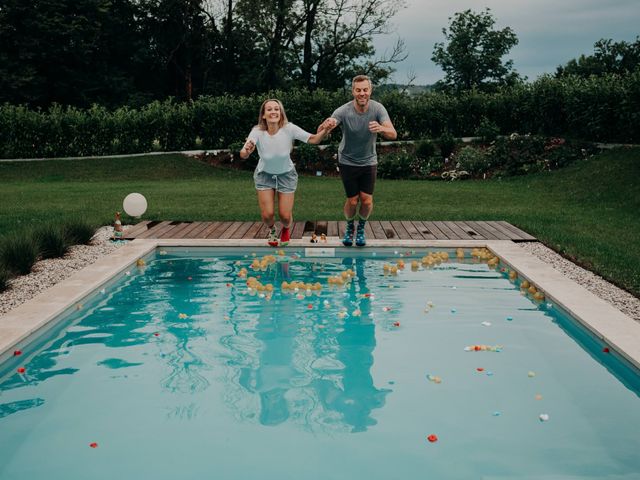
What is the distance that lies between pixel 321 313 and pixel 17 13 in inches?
1385

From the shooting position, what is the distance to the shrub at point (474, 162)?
73.2ft

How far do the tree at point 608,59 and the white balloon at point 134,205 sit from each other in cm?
5489

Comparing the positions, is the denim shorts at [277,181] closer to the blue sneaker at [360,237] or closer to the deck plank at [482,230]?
the blue sneaker at [360,237]

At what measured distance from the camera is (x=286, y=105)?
89.2ft

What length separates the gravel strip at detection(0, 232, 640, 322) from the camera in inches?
285

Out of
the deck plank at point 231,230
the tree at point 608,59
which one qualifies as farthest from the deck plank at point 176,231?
the tree at point 608,59

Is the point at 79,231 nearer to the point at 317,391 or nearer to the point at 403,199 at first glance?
the point at 317,391

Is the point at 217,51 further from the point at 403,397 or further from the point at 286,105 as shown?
the point at 403,397

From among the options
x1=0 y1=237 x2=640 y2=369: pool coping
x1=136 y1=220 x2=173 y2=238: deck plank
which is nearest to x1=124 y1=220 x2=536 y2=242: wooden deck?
x1=136 y1=220 x2=173 y2=238: deck plank

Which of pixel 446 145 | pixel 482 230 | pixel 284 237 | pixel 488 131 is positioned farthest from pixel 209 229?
pixel 488 131

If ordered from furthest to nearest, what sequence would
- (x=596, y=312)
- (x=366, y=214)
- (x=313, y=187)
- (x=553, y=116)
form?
(x=553, y=116), (x=313, y=187), (x=366, y=214), (x=596, y=312)

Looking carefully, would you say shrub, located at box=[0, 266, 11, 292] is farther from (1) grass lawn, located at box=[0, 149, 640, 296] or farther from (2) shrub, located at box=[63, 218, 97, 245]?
(1) grass lawn, located at box=[0, 149, 640, 296]

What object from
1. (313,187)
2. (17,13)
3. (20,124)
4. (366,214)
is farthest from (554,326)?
(17,13)

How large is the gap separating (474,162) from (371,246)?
13.0 m
